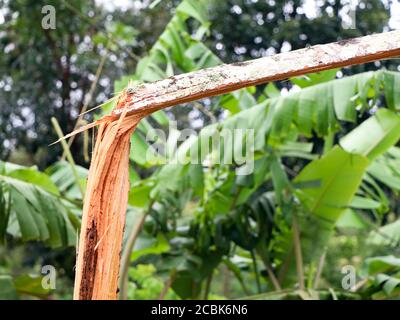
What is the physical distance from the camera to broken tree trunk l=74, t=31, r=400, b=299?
1.42 m

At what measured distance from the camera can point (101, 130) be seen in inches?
57.6

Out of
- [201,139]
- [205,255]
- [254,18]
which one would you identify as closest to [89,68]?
[254,18]

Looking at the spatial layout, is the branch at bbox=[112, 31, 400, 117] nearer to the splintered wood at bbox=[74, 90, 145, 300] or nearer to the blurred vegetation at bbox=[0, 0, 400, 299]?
the splintered wood at bbox=[74, 90, 145, 300]

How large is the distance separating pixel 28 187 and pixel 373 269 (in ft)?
7.47

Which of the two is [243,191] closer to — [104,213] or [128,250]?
[128,250]

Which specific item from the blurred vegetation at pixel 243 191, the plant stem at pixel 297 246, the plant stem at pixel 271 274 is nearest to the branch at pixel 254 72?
the blurred vegetation at pixel 243 191

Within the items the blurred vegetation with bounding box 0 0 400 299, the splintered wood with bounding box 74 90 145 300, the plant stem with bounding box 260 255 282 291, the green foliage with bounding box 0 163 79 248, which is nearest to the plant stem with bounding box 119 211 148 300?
the blurred vegetation with bounding box 0 0 400 299

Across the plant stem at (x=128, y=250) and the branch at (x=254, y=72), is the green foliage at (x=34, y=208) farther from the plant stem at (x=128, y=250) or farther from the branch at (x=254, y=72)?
the branch at (x=254, y=72)

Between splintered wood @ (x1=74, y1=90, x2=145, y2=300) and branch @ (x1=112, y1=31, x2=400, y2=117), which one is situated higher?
branch @ (x1=112, y1=31, x2=400, y2=117)

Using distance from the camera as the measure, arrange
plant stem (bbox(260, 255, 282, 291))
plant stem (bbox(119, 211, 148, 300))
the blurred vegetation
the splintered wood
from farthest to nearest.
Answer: plant stem (bbox(260, 255, 282, 291)), plant stem (bbox(119, 211, 148, 300)), the blurred vegetation, the splintered wood

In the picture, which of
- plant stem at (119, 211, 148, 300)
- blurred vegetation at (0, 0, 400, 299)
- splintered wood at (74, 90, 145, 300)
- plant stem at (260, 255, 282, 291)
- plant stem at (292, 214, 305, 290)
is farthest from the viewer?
plant stem at (260, 255, 282, 291)

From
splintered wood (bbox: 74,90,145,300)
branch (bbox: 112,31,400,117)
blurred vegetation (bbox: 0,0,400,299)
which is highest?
blurred vegetation (bbox: 0,0,400,299)

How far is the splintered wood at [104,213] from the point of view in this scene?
1411 mm
